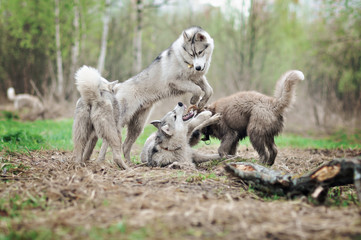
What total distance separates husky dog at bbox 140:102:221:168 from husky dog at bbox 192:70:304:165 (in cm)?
30

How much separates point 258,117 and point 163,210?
3.42m

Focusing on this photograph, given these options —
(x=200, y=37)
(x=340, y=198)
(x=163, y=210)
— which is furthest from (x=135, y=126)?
(x=340, y=198)

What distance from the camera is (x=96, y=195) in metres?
3.17

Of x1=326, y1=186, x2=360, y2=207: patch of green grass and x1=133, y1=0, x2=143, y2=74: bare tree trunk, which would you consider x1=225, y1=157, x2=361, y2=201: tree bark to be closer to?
x1=326, y1=186, x2=360, y2=207: patch of green grass

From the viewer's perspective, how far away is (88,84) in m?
4.72

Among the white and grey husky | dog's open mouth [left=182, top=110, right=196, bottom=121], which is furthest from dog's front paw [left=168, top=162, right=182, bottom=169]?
the white and grey husky

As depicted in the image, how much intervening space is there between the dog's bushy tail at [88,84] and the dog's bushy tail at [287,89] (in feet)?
11.0

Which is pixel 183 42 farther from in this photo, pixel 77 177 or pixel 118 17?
pixel 118 17

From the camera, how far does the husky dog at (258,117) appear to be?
544cm

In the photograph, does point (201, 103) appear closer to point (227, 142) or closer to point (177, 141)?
point (227, 142)

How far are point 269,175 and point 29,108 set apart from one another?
16.3m

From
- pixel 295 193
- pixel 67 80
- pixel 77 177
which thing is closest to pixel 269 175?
pixel 295 193

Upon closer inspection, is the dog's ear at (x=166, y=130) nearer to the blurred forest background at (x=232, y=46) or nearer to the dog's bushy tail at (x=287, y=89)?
the dog's bushy tail at (x=287, y=89)

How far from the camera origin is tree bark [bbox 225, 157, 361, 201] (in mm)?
2976
